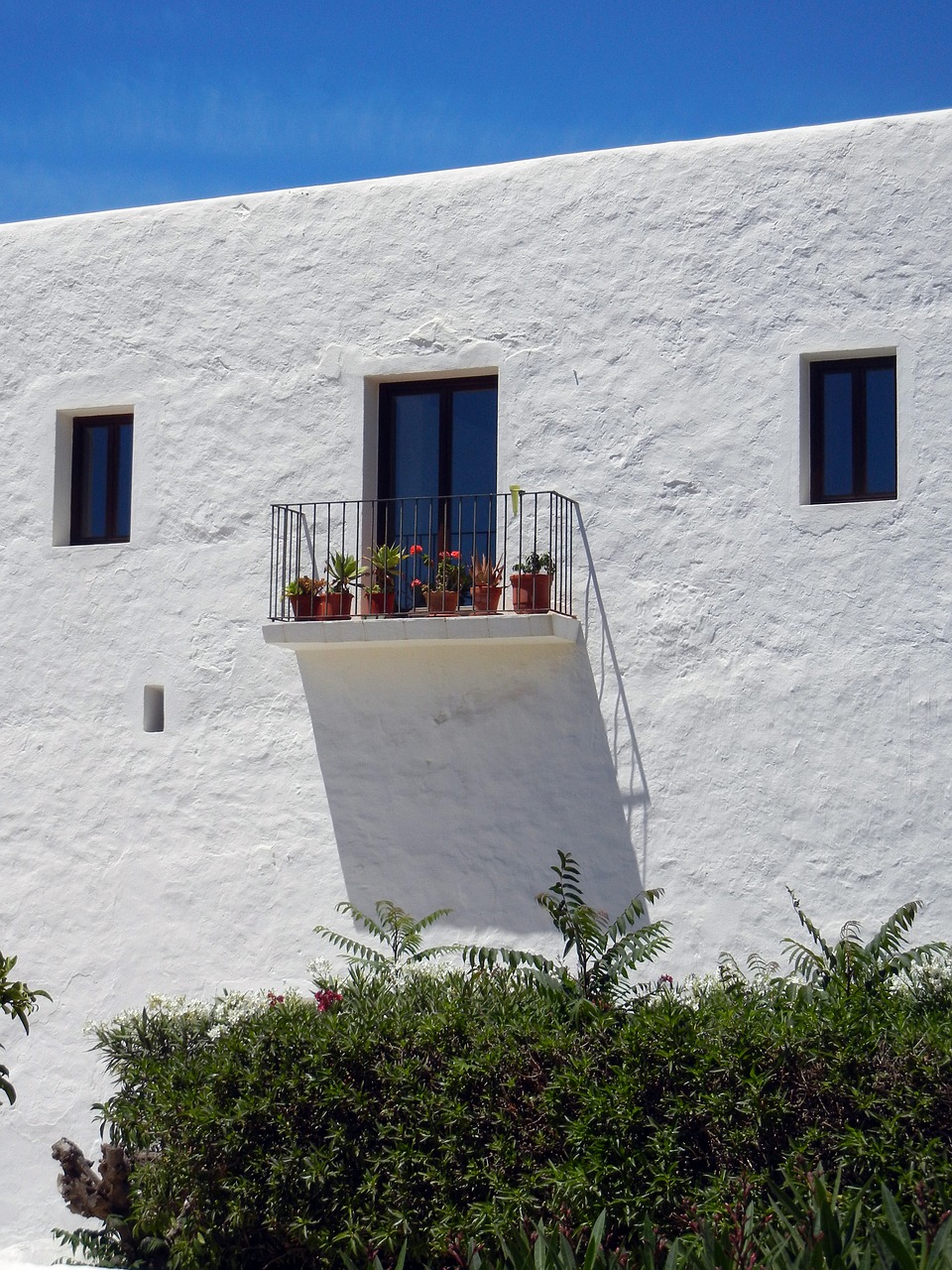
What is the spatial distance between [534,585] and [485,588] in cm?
33

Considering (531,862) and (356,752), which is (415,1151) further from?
(356,752)

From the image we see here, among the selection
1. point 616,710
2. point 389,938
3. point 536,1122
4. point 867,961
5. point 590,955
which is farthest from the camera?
point 616,710

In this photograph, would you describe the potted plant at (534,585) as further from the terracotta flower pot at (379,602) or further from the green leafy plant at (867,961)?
the green leafy plant at (867,961)

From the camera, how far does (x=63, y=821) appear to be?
11289 millimetres

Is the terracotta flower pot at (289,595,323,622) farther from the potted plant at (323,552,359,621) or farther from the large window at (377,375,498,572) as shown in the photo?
the large window at (377,375,498,572)

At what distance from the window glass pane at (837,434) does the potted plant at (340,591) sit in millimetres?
3057

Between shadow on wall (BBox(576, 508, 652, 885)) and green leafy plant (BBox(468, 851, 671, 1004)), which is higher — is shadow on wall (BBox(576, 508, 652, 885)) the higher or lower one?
the higher one

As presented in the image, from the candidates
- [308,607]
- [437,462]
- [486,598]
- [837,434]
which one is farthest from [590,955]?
[437,462]

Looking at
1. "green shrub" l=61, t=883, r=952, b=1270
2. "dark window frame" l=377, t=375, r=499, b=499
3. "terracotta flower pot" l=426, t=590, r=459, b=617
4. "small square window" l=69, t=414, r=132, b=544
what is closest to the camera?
"green shrub" l=61, t=883, r=952, b=1270

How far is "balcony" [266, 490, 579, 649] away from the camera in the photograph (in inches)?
400

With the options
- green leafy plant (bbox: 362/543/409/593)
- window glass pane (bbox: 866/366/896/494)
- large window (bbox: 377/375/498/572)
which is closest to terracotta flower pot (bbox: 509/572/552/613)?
large window (bbox: 377/375/498/572)

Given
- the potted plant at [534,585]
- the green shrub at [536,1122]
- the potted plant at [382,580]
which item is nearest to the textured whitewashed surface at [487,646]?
the potted plant at [534,585]

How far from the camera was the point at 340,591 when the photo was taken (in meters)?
10.5

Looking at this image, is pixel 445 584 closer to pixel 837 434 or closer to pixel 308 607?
pixel 308 607
